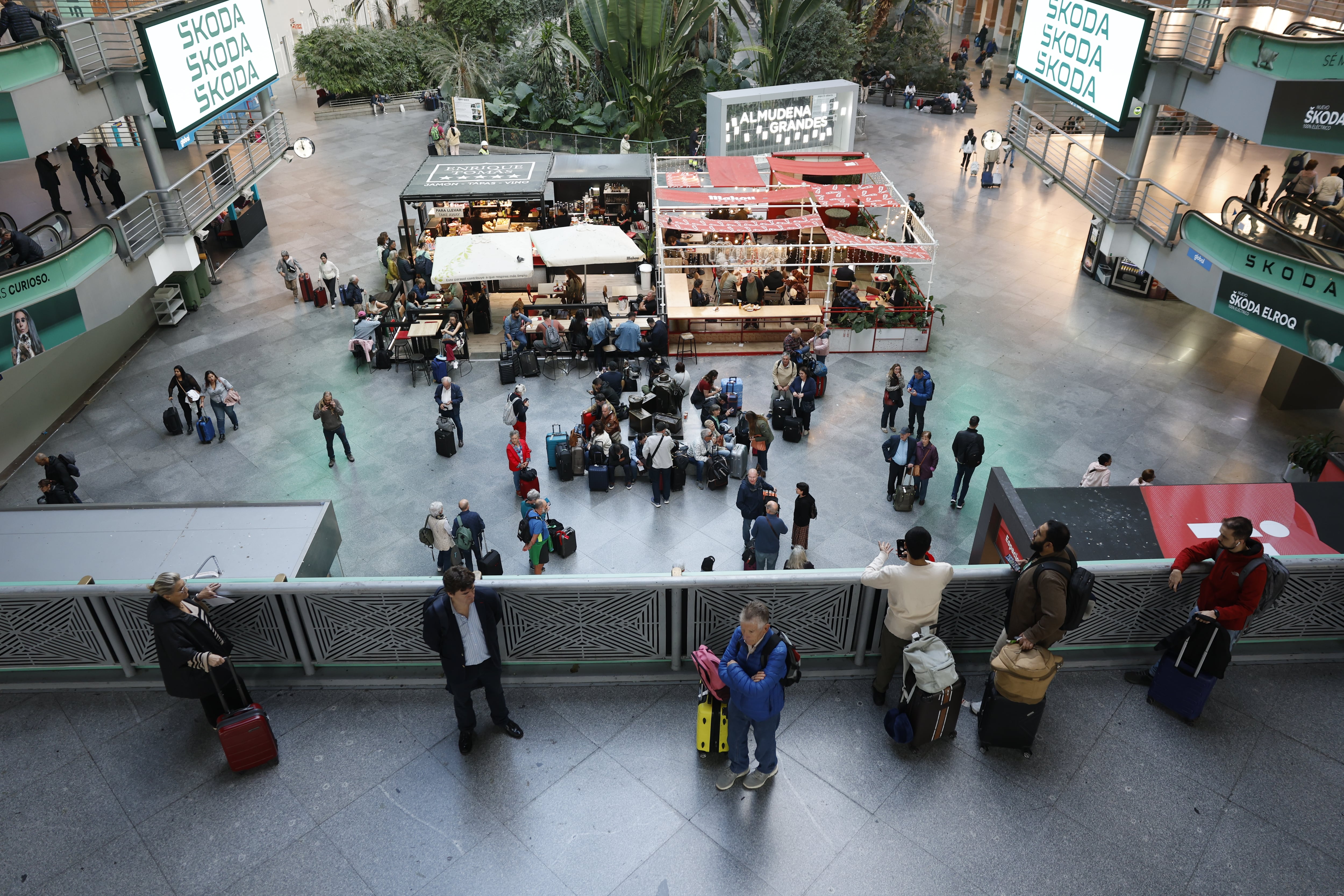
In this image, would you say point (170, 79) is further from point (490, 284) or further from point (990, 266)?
point (990, 266)

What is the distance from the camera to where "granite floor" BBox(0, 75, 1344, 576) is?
14.4 meters

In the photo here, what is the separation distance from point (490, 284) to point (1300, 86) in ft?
60.2

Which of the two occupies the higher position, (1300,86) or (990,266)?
(1300,86)

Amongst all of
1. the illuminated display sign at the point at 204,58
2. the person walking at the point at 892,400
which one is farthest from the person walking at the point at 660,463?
the illuminated display sign at the point at 204,58

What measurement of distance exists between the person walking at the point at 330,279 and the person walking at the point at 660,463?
12.3 meters

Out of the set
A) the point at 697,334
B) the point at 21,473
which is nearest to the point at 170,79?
the point at 21,473

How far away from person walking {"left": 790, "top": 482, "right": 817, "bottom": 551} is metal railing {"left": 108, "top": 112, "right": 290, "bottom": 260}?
1214 cm

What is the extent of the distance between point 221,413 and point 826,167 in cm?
1777

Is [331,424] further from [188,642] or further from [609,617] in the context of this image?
[609,617]

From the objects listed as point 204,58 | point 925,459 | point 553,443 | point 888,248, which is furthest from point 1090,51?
point 204,58

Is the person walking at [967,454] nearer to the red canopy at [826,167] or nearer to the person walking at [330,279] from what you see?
the red canopy at [826,167]

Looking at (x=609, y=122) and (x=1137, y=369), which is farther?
(x=609, y=122)

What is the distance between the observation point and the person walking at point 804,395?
16469 mm

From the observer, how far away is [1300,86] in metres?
12.9
